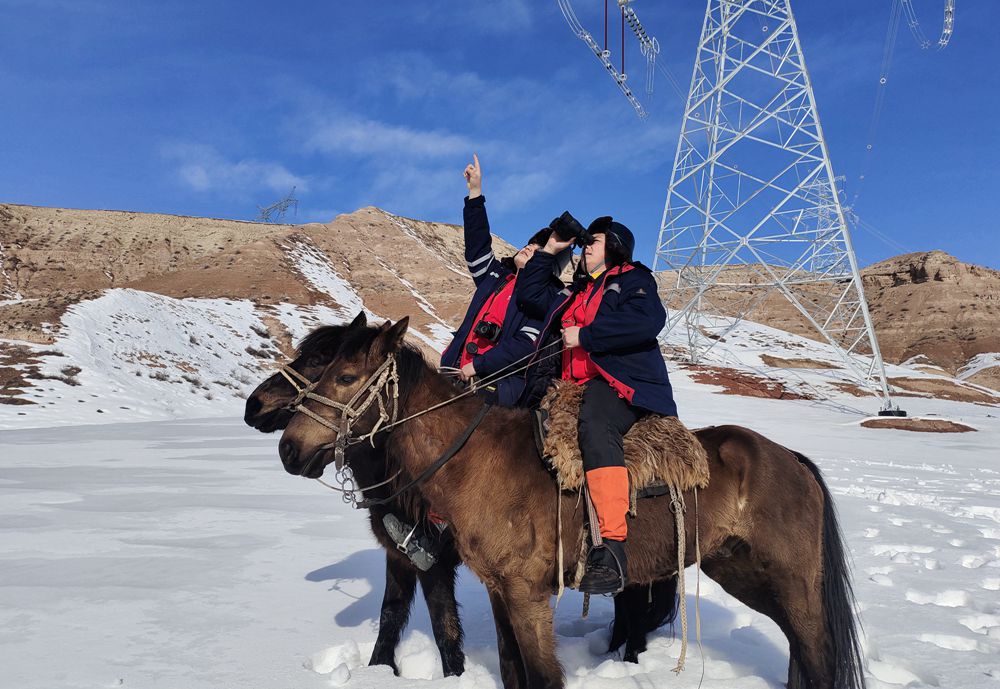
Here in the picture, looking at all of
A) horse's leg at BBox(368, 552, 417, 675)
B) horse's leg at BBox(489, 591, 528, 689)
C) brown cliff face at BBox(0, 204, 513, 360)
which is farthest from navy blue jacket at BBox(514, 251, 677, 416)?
brown cliff face at BBox(0, 204, 513, 360)

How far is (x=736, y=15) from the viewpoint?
22.5 m

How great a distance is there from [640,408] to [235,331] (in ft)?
92.9

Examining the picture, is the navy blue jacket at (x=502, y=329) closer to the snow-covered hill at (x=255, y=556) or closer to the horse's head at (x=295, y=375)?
the snow-covered hill at (x=255, y=556)

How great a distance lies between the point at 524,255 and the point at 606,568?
211 centimetres

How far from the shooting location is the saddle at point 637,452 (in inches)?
117

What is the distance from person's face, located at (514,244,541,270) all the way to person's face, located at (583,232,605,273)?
64 centimetres

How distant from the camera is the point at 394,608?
378cm

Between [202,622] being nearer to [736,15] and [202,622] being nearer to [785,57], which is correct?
[785,57]

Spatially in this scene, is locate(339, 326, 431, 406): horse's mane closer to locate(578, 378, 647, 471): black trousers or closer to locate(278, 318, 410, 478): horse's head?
locate(278, 318, 410, 478): horse's head

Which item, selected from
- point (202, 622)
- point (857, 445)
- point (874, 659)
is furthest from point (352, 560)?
point (857, 445)

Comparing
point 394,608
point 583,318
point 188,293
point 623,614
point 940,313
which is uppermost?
point 940,313

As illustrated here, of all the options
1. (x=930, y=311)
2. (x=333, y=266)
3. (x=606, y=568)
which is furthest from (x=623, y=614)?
(x=930, y=311)

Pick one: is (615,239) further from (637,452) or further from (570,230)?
(637,452)

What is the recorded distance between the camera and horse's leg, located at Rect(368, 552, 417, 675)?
12.3ft
